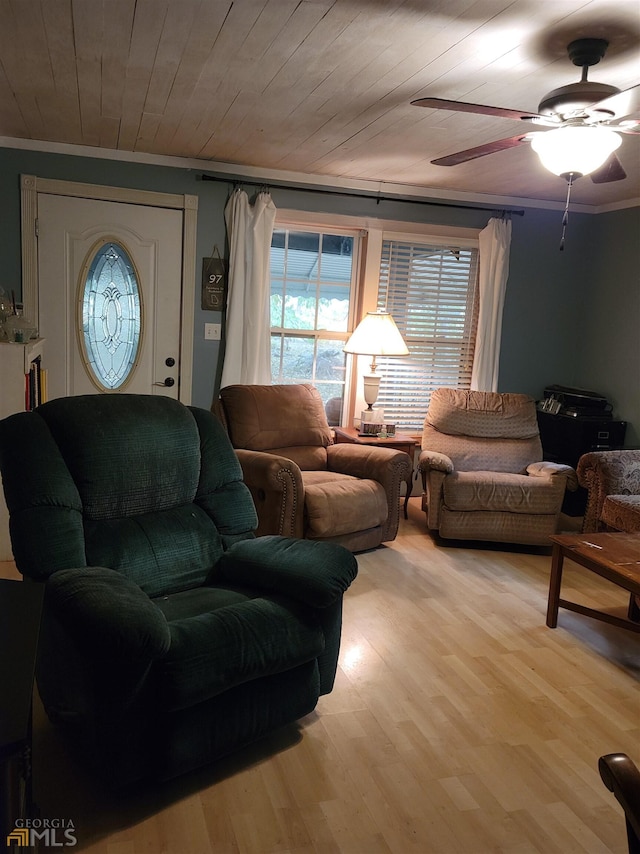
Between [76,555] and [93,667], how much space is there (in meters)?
0.43

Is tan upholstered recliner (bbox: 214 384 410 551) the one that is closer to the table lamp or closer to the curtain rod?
the table lamp

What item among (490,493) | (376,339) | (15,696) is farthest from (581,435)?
(15,696)

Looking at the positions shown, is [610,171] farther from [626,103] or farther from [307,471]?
[307,471]

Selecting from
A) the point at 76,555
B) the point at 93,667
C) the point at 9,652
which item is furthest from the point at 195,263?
the point at 9,652

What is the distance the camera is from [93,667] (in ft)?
5.89

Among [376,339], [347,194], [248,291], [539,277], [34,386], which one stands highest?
[347,194]

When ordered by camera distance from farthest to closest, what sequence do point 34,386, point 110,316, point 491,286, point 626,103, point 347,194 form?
point 491,286, point 347,194, point 110,316, point 34,386, point 626,103

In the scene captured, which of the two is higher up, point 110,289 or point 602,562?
point 110,289

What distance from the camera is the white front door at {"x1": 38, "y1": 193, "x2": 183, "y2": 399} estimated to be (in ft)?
14.0

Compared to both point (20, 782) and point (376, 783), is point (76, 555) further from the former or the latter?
point (376, 783)

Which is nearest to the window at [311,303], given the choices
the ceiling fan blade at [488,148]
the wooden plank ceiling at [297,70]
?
the wooden plank ceiling at [297,70]

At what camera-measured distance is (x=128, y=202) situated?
4375mm

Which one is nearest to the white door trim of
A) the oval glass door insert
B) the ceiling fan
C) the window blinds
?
the oval glass door insert

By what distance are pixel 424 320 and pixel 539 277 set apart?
3.20ft
